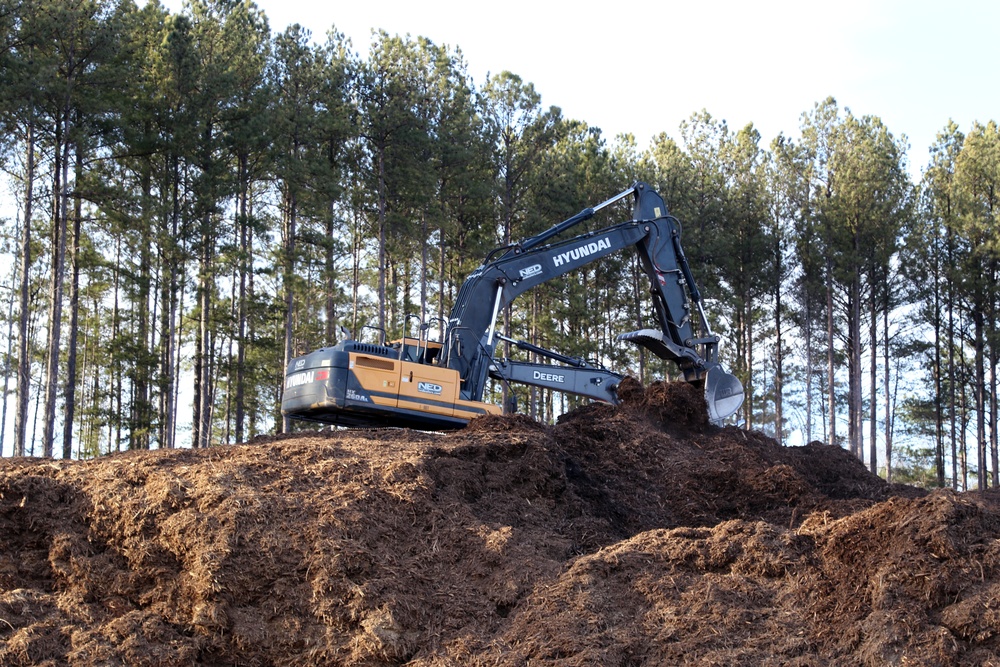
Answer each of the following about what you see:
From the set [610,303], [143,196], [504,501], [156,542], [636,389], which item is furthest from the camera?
[610,303]

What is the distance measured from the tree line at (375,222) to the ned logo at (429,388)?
808cm

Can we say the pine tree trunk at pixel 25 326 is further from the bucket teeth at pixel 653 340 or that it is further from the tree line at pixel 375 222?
the bucket teeth at pixel 653 340

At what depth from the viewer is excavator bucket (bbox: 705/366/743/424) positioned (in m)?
14.6

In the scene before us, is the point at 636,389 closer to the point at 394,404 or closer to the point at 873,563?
the point at 394,404

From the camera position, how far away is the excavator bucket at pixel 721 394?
1455 cm

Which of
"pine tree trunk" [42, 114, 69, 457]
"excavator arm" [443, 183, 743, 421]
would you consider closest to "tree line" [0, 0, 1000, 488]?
"pine tree trunk" [42, 114, 69, 457]

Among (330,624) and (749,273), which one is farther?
(749,273)

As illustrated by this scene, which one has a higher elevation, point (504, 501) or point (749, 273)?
point (749, 273)

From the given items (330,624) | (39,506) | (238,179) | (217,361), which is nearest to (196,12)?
(238,179)

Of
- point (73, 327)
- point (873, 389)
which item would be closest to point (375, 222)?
point (73, 327)

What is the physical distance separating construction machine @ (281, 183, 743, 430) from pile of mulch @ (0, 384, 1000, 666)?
12.1 feet

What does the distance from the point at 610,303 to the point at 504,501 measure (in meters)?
24.1

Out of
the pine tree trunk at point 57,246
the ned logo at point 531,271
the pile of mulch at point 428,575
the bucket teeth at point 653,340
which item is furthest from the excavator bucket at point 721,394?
the pine tree trunk at point 57,246

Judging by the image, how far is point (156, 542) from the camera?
299 inches
